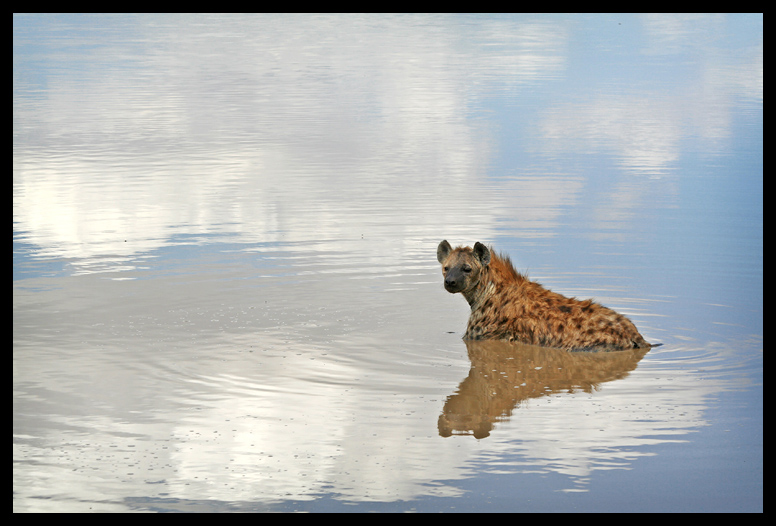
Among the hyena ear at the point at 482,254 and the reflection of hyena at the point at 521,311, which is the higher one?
the hyena ear at the point at 482,254

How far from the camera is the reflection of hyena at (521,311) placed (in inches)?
370

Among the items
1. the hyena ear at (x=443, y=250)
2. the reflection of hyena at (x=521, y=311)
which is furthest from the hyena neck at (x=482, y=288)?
the hyena ear at (x=443, y=250)

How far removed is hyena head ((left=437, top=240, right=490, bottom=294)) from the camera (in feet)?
32.8

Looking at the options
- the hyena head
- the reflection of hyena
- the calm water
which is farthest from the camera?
the hyena head

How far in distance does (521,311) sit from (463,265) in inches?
25.5

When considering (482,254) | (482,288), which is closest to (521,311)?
(482,288)

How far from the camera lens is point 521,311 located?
32.4ft

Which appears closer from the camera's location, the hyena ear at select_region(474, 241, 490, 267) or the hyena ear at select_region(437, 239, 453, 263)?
the hyena ear at select_region(474, 241, 490, 267)

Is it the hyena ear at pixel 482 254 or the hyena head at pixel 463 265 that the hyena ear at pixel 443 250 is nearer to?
the hyena head at pixel 463 265

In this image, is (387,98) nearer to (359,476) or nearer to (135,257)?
(135,257)

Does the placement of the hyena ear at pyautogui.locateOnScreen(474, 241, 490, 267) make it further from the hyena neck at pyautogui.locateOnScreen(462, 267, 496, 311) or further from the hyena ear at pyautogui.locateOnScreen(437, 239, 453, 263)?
the hyena ear at pyautogui.locateOnScreen(437, 239, 453, 263)

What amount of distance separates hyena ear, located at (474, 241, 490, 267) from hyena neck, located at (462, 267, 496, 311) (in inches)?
3.5

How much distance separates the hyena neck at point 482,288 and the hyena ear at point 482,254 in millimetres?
88

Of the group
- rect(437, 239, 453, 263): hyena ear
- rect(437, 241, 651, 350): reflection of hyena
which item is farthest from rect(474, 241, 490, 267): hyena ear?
rect(437, 239, 453, 263): hyena ear
